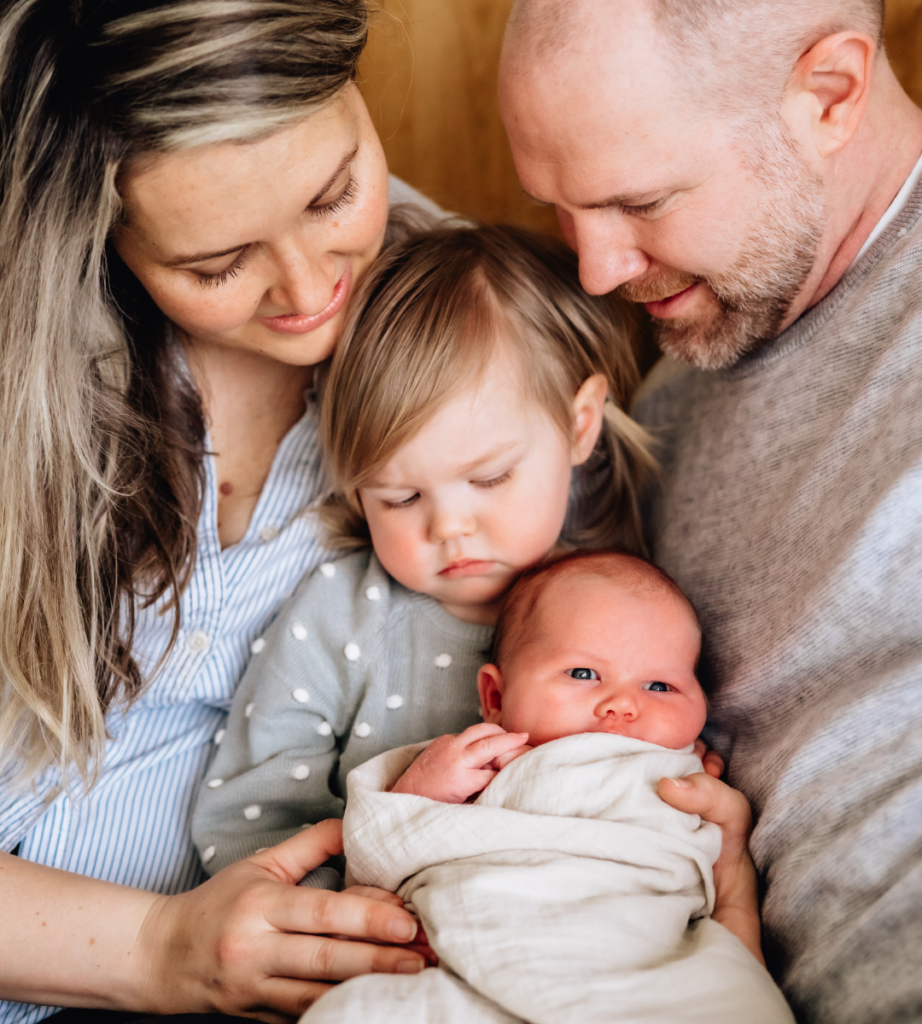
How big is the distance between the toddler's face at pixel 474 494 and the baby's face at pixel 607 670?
0.16 m

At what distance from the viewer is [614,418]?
5.18ft

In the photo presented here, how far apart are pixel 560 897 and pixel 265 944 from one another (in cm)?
37

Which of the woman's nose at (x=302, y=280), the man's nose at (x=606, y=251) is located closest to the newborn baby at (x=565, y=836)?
the man's nose at (x=606, y=251)

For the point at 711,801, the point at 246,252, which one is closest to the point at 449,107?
the point at 246,252

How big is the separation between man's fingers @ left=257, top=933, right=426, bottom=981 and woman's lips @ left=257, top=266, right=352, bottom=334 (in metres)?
0.83

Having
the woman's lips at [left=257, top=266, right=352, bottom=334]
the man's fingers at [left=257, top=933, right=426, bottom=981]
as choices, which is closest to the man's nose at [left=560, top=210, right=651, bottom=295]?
the woman's lips at [left=257, top=266, right=352, bottom=334]

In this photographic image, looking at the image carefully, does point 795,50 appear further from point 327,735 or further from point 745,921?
point 327,735

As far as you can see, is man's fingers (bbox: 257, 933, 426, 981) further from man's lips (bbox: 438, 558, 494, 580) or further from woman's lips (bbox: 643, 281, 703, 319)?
woman's lips (bbox: 643, 281, 703, 319)

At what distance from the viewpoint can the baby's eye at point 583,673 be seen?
120 cm

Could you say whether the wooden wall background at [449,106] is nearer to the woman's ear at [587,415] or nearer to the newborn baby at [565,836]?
the woman's ear at [587,415]

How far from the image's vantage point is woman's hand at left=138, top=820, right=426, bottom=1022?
1.02 m

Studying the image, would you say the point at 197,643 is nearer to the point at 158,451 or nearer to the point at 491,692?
the point at 158,451

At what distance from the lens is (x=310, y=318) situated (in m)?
1.31

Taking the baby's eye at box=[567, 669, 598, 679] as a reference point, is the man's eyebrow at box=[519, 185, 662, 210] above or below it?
above
